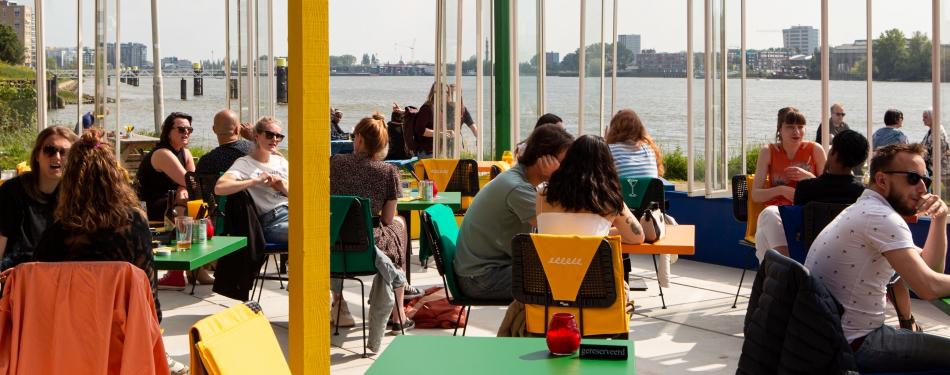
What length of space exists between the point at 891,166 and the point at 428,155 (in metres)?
7.78

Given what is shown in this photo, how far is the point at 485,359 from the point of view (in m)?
2.45

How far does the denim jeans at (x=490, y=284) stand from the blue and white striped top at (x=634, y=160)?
2.28m

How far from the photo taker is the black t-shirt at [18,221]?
3816 millimetres

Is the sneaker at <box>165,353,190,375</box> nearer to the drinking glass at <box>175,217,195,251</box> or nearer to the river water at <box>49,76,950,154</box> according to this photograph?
the drinking glass at <box>175,217,195,251</box>

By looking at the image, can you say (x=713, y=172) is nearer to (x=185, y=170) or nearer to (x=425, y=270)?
(x=425, y=270)

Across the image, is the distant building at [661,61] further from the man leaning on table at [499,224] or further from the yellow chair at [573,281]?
the yellow chair at [573,281]

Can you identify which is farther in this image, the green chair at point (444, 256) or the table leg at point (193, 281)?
the table leg at point (193, 281)

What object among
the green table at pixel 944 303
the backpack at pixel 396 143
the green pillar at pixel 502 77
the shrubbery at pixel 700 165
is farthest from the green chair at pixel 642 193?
the backpack at pixel 396 143

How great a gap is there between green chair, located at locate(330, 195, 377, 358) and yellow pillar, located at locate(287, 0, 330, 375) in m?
2.55

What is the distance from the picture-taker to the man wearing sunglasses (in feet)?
9.95

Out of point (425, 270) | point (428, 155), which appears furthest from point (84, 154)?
point (428, 155)

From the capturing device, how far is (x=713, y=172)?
742 cm

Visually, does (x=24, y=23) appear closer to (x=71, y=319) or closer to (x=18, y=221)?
(x=18, y=221)

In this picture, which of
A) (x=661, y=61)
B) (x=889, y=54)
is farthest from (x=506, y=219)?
(x=661, y=61)
